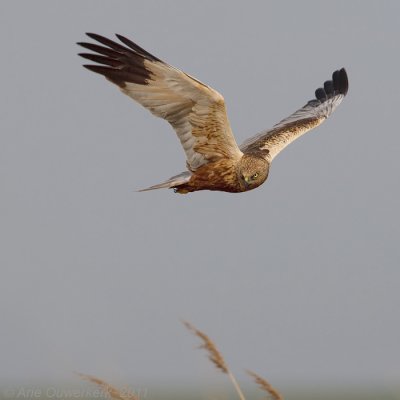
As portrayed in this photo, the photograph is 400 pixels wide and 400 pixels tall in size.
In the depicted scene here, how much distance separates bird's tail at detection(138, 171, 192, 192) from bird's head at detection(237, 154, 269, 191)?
0.58 meters

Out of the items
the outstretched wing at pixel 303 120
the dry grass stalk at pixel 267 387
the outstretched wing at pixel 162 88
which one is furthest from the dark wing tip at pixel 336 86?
the dry grass stalk at pixel 267 387

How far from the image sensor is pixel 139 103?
8.96 m

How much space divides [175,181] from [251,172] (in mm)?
816

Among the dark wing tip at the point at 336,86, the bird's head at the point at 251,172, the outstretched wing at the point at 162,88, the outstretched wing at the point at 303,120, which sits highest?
the dark wing tip at the point at 336,86

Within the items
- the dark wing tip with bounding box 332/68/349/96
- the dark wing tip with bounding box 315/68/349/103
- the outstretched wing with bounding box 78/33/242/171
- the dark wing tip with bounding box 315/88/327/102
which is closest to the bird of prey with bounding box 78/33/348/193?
the outstretched wing with bounding box 78/33/242/171

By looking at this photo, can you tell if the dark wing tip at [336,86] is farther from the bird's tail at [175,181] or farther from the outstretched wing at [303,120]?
the bird's tail at [175,181]

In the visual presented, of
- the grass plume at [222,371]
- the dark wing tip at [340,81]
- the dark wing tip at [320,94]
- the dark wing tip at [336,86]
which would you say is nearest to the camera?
the grass plume at [222,371]

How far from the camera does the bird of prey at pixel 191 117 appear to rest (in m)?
8.71

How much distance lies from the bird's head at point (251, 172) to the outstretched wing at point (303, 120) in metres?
0.52

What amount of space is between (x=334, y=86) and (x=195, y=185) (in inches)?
216

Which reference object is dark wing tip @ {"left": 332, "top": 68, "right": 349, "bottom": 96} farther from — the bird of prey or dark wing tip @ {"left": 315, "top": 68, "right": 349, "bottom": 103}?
the bird of prey

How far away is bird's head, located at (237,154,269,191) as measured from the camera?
9.55m

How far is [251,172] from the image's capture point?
9547mm

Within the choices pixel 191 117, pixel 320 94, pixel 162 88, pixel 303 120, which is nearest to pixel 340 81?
pixel 320 94
